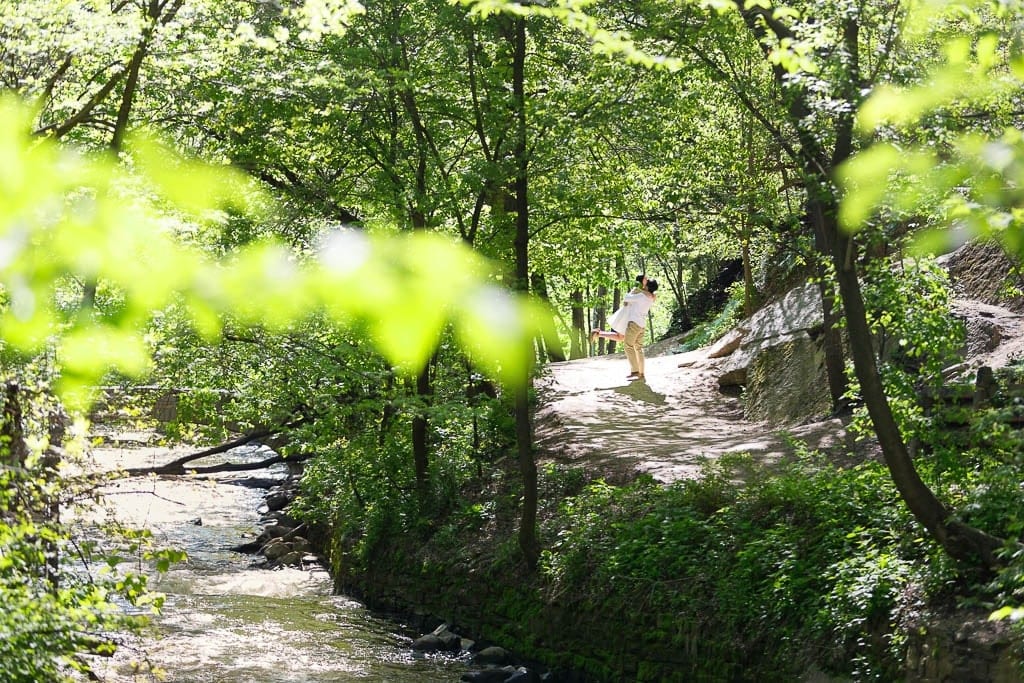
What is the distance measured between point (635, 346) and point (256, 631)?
791 centimetres

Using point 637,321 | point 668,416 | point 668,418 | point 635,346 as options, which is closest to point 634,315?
point 637,321

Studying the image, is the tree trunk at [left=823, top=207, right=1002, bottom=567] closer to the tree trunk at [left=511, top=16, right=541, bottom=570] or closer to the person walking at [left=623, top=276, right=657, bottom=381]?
the tree trunk at [left=511, top=16, right=541, bottom=570]

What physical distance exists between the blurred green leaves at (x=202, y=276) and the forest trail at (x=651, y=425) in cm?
1091

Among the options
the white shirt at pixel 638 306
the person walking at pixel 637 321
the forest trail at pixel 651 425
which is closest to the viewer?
the forest trail at pixel 651 425

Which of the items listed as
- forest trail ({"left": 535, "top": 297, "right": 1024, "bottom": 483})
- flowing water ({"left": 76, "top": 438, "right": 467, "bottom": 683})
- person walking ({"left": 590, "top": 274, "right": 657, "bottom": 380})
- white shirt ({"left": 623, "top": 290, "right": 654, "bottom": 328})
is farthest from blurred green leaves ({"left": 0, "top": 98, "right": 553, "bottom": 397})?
white shirt ({"left": 623, "top": 290, "right": 654, "bottom": 328})

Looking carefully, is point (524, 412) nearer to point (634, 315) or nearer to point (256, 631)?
point (256, 631)

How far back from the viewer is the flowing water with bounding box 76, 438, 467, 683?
10656 mm

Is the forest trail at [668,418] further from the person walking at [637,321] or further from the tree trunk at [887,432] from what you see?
the tree trunk at [887,432]

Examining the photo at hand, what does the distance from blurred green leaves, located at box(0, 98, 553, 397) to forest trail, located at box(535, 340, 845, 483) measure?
1091 cm

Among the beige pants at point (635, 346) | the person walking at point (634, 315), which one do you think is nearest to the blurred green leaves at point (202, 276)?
the person walking at point (634, 315)

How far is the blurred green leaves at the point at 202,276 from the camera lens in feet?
3.47

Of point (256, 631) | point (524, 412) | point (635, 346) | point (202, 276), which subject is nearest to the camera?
point (202, 276)

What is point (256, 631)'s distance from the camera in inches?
494

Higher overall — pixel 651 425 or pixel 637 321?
pixel 637 321
